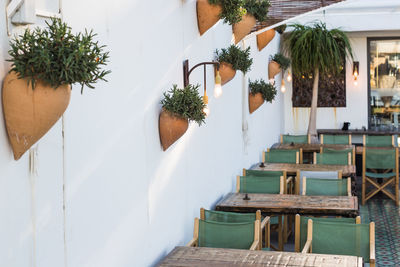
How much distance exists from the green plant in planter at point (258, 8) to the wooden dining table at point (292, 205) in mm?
1869

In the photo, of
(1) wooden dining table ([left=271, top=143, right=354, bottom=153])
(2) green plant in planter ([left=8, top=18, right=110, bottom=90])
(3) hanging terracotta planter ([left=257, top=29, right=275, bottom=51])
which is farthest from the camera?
(1) wooden dining table ([left=271, top=143, right=354, bottom=153])

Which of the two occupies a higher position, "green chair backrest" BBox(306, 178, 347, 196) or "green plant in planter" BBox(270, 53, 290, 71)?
"green plant in planter" BBox(270, 53, 290, 71)

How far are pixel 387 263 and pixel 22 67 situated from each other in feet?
16.0

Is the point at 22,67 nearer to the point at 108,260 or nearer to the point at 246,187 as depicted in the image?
the point at 108,260

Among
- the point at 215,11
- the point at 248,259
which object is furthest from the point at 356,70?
the point at 248,259

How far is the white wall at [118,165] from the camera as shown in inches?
99.0

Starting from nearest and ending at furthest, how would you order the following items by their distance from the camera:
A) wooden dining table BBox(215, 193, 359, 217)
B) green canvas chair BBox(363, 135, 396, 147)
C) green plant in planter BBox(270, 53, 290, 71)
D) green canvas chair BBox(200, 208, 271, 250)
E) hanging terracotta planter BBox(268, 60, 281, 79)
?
green canvas chair BBox(200, 208, 271, 250), wooden dining table BBox(215, 193, 359, 217), hanging terracotta planter BBox(268, 60, 281, 79), green plant in planter BBox(270, 53, 290, 71), green canvas chair BBox(363, 135, 396, 147)

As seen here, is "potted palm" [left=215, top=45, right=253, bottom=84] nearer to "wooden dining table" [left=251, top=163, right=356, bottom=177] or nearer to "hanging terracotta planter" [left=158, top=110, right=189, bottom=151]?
"hanging terracotta planter" [left=158, top=110, right=189, bottom=151]

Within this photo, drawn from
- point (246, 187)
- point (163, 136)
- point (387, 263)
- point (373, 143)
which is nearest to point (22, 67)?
point (163, 136)

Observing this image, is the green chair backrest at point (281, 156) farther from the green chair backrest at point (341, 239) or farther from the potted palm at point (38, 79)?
the potted palm at point (38, 79)

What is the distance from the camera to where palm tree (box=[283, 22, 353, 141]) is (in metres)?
11.0

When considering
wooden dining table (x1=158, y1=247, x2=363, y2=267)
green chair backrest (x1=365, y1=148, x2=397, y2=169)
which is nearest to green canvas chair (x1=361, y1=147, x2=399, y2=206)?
green chair backrest (x1=365, y1=148, x2=397, y2=169)

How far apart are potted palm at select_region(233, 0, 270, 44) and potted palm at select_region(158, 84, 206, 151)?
2.15m

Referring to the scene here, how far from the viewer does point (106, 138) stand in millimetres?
3279
